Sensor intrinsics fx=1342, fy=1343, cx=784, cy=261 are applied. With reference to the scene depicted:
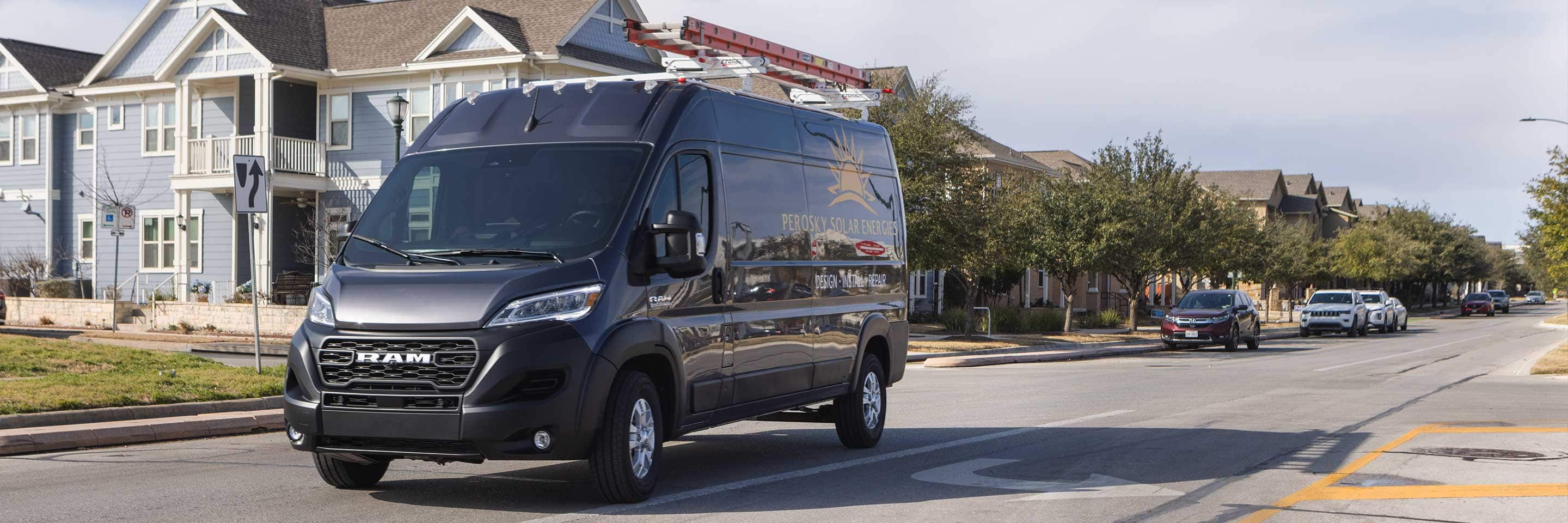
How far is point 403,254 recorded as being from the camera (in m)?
8.00

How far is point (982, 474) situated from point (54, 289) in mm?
33172

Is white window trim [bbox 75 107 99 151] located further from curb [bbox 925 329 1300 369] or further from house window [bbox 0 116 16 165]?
curb [bbox 925 329 1300 369]

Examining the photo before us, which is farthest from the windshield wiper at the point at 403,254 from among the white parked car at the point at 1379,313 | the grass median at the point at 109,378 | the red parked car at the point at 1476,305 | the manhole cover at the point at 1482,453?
the red parked car at the point at 1476,305

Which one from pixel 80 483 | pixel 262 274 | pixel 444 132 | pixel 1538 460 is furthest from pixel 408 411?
pixel 262 274

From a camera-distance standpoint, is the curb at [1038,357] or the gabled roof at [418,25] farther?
the gabled roof at [418,25]

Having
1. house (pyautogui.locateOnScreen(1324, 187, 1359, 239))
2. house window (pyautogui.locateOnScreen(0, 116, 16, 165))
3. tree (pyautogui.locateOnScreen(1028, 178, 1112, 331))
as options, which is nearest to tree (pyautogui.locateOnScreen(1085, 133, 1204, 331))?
tree (pyautogui.locateOnScreen(1028, 178, 1112, 331))

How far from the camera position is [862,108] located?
13102mm

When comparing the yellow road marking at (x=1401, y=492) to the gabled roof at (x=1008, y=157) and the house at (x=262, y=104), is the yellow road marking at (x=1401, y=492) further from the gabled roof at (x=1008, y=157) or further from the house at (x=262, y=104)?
the gabled roof at (x=1008, y=157)

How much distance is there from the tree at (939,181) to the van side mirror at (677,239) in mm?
20189

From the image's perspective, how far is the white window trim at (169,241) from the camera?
119 feet

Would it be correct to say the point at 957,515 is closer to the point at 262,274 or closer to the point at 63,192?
the point at 262,274

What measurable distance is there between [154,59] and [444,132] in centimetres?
3232

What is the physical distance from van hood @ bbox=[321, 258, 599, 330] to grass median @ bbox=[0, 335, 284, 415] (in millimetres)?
5933

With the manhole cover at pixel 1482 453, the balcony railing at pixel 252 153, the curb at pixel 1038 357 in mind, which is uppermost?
the balcony railing at pixel 252 153
